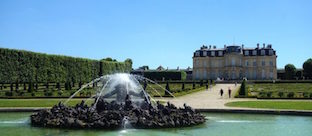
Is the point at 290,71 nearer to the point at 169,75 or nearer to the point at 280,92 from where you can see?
the point at 169,75

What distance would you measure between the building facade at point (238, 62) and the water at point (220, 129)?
58346 millimetres

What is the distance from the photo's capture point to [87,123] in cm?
1218

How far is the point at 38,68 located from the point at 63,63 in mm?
4637

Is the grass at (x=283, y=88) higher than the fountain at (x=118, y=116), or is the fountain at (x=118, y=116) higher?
the grass at (x=283, y=88)

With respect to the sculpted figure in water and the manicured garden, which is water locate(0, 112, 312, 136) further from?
the manicured garden

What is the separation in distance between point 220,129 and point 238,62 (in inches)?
2424

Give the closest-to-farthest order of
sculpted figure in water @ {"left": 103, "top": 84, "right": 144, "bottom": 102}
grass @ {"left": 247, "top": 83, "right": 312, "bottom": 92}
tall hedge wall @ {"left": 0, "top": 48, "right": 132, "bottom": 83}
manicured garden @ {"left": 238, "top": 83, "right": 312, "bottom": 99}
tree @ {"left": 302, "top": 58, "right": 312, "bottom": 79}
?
sculpted figure in water @ {"left": 103, "top": 84, "right": 144, "bottom": 102} → manicured garden @ {"left": 238, "top": 83, "right": 312, "bottom": 99} → tall hedge wall @ {"left": 0, "top": 48, "right": 132, "bottom": 83} → grass @ {"left": 247, "top": 83, "right": 312, "bottom": 92} → tree @ {"left": 302, "top": 58, "right": 312, "bottom": 79}

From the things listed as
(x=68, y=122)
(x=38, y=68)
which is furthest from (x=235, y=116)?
(x=38, y=68)

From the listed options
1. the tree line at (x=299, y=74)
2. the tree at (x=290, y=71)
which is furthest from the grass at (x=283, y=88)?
the tree line at (x=299, y=74)

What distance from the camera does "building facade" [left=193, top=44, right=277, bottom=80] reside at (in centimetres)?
7175

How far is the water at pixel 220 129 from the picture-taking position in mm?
11383

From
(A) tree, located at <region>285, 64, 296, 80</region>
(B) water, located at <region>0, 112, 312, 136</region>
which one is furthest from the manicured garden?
(A) tree, located at <region>285, 64, 296, 80</region>

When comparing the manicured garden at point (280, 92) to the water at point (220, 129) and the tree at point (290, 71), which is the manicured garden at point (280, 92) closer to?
the water at point (220, 129)

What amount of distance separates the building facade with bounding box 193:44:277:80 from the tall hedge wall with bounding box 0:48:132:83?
1076 inches
